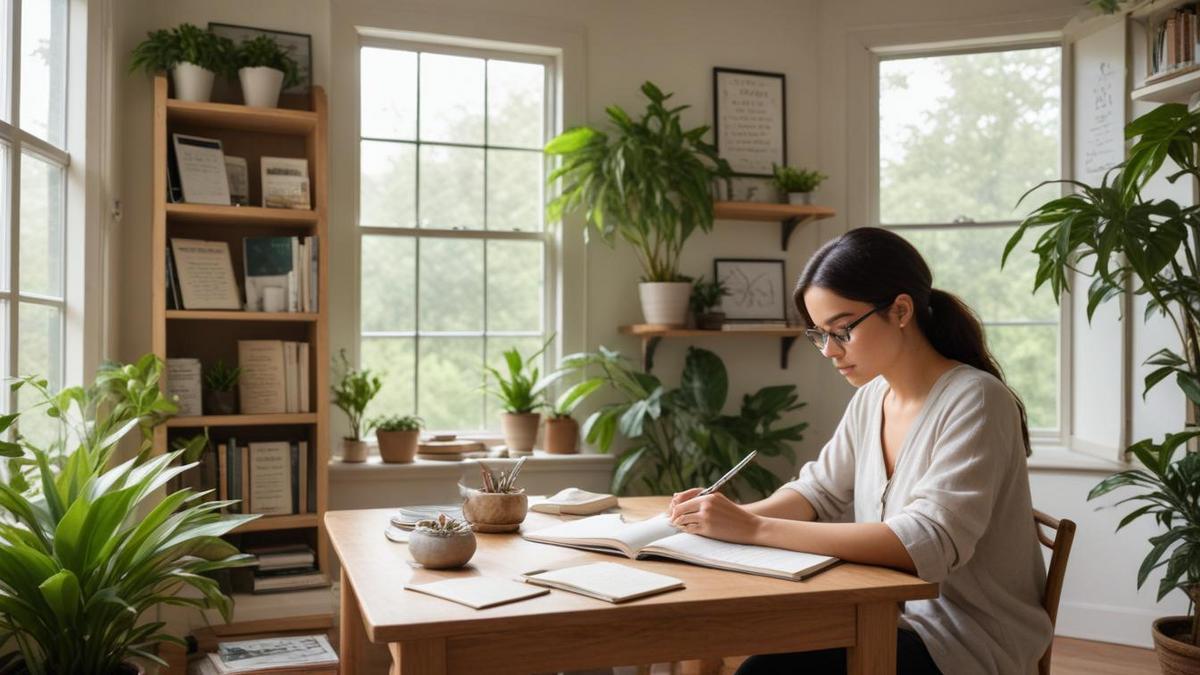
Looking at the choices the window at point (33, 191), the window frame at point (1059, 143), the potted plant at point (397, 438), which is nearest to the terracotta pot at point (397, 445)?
the potted plant at point (397, 438)

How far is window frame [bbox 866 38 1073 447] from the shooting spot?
14.2 feet

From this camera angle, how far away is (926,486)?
184 cm

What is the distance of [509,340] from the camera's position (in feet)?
14.3

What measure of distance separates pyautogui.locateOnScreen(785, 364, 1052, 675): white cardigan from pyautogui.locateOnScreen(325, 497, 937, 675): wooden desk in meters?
0.13

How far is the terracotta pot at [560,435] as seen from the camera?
167 inches

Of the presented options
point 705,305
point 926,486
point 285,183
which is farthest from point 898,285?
point 285,183

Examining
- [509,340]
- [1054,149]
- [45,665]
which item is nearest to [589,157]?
[509,340]

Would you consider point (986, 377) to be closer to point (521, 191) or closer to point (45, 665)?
point (45, 665)

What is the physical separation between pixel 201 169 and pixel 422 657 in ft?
8.90

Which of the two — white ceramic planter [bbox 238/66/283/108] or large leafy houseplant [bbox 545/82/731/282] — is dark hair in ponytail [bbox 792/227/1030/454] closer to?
large leafy houseplant [bbox 545/82/731/282]

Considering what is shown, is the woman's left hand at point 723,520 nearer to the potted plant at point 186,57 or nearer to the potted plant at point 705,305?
the potted plant at point 705,305

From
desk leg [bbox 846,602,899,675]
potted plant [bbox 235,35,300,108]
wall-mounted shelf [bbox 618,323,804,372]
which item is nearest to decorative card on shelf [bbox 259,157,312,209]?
potted plant [bbox 235,35,300,108]

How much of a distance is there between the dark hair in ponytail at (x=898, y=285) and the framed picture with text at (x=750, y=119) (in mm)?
2513

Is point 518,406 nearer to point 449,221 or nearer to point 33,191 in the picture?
point 449,221
